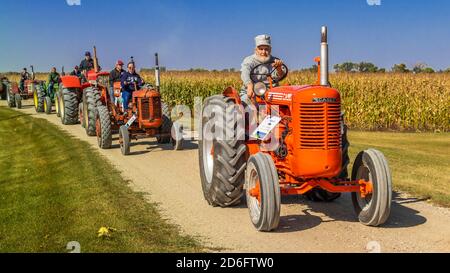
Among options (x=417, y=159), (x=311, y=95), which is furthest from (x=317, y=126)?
(x=417, y=159)

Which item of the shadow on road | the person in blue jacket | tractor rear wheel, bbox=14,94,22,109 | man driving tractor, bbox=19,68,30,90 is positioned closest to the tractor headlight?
the shadow on road

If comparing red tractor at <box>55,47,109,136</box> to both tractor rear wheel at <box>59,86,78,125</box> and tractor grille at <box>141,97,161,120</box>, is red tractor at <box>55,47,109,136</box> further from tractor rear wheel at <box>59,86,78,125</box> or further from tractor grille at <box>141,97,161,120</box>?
tractor grille at <box>141,97,161,120</box>

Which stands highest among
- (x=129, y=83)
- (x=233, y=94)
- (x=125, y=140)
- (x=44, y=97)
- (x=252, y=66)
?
(x=252, y=66)

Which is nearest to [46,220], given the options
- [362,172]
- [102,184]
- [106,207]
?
[106,207]

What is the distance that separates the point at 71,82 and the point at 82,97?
88cm

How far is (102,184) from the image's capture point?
28.5ft

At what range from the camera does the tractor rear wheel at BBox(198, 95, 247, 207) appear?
6566 mm

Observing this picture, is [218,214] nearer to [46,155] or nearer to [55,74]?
[46,155]

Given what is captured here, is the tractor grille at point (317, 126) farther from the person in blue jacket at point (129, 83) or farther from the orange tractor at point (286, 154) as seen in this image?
the person in blue jacket at point (129, 83)

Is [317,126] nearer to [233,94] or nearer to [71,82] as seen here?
[233,94]

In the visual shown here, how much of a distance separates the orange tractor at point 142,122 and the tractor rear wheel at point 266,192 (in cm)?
620

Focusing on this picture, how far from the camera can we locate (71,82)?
59.7 ft

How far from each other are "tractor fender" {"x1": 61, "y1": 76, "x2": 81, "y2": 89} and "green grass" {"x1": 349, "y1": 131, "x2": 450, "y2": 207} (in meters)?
9.55

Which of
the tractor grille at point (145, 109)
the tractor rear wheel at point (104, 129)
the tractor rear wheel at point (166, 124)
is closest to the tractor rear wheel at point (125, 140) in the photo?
the tractor grille at point (145, 109)
